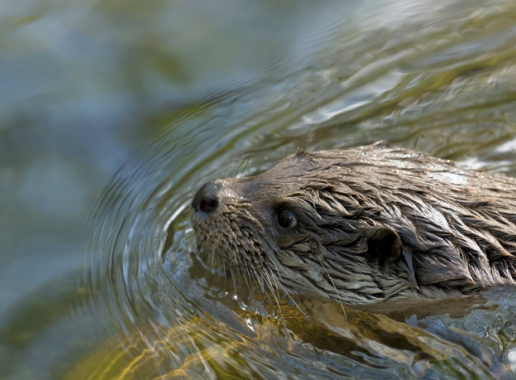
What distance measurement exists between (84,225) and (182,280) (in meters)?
0.75

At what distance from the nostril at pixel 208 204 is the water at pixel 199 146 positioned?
38cm

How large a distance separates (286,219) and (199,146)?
1.49 m

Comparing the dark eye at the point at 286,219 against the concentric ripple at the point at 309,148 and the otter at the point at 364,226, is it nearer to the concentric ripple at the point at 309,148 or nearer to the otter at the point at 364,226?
the otter at the point at 364,226

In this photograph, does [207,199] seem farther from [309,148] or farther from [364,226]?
→ [309,148]

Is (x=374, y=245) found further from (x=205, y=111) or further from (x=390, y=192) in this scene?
(x=205, y=111)

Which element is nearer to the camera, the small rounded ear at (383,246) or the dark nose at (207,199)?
the small rounded ear at (383,246)

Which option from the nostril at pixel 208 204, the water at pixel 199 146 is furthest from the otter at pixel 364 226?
the water at pixel 199 146

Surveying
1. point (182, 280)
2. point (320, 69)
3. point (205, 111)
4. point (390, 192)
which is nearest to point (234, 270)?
point (182, 280)

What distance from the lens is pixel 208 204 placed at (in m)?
4.21

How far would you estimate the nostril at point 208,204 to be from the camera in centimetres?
419

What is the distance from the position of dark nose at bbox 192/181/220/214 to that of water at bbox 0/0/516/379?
1.21 feet

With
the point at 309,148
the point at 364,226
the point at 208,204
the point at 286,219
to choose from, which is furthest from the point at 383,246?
the point at 309,148

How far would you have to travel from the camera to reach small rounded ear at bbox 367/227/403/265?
3.69m

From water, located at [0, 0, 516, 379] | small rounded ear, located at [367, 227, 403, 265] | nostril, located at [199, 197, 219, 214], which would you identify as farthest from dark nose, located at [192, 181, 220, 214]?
small rounded ear, located at [367, 227, 403, 265]
